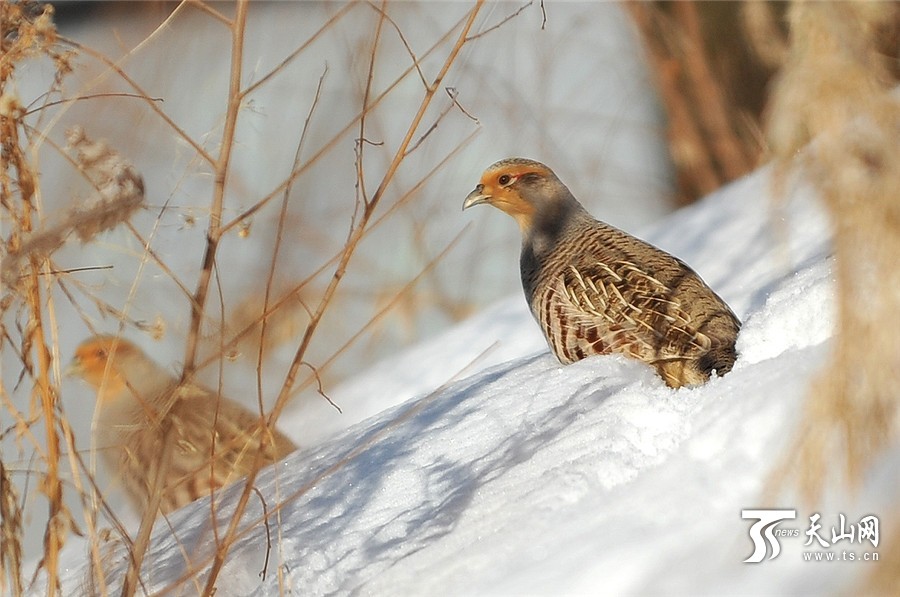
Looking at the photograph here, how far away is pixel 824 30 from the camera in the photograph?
4.04ft

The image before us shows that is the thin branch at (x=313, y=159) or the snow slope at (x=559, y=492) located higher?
the thin branch at (x=313, y=159)

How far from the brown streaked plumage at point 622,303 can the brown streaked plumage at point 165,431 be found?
90 cm

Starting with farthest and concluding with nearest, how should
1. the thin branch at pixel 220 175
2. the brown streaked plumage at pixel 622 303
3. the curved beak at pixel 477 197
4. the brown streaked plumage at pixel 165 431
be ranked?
1. the curved beak at pixel 477 197
2. the brown streaked plumage at pixel 622 303
3. the brown streaked plumage at pixel 165 431
4. the thin branch at pixel 220 175

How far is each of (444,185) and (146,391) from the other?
6.92 feet

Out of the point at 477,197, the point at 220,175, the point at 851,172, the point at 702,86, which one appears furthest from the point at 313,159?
the point at 702,86

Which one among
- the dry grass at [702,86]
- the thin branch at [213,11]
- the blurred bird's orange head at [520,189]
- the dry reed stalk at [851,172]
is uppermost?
the dry grass at [702,86]

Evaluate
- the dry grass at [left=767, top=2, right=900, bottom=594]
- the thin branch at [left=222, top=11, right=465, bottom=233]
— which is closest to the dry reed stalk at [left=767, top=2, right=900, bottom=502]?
the dry grass at [left=767, top=2, right=900, bottom=594]

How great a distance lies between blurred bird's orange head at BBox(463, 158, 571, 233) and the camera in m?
3.62

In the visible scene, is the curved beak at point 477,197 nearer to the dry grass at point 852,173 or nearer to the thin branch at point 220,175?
the thin branch at point 220,175

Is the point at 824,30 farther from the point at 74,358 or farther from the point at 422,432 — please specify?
the point at 74,358

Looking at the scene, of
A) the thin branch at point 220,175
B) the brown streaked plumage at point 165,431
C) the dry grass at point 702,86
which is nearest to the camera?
the thin branch at point 220,175

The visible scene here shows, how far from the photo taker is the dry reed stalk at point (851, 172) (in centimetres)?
121

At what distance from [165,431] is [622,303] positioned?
1436 mm

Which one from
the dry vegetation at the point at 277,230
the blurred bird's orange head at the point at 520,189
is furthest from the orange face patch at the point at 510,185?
the dry vegetation at the point at 277,230
